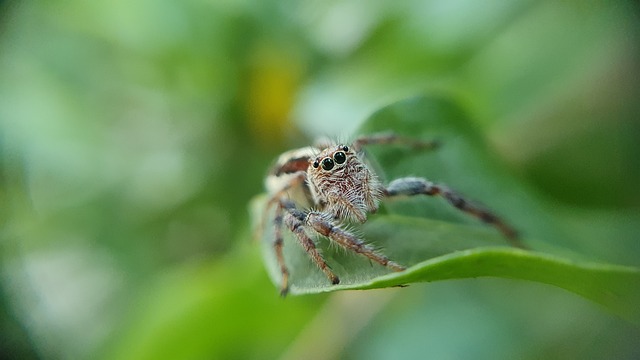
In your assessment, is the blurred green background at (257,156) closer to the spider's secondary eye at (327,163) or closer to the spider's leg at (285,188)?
the spider's leg at (285,188)

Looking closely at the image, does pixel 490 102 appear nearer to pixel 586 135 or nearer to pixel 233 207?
pixel 586 135

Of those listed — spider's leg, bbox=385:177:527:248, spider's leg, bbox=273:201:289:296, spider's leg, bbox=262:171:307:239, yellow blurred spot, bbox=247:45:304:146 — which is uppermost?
yellow blurred spot, bbox=247:45:304:146

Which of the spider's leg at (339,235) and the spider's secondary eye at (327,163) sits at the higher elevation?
the spider's secondary eye at (327,163)

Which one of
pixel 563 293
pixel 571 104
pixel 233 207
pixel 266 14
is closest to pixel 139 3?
pixel 266 14

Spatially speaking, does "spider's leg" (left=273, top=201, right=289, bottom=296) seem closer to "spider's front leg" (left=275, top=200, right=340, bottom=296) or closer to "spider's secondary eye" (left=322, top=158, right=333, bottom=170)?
"spider's front leg" (left=275, top=200, right=340, bottom=296)

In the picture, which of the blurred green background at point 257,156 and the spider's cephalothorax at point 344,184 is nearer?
the spider's cephalothorax at point 344,184

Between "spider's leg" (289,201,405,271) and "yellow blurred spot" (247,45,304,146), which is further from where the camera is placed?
"yellow blurred spot" (247,45,304,146)

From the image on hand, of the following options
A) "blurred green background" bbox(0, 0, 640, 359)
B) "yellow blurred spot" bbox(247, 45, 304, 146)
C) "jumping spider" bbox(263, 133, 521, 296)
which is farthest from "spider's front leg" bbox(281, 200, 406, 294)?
"yellow blurred spot" bbox(247, 45, 304, 146)

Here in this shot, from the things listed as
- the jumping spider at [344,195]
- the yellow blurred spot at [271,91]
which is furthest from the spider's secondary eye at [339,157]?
the yellow blurred spot at [271,91]
